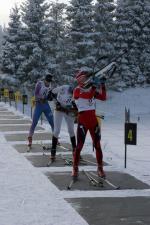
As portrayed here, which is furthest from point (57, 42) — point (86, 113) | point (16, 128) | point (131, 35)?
point (86, 113)

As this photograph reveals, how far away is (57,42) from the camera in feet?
185

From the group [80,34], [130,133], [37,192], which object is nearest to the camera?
[37,192]

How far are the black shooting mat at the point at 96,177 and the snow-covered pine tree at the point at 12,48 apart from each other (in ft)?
140

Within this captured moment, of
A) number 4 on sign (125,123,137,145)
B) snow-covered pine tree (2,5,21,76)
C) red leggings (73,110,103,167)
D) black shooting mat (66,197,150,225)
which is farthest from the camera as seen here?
snow-covered pine tree (2,5,21,76)

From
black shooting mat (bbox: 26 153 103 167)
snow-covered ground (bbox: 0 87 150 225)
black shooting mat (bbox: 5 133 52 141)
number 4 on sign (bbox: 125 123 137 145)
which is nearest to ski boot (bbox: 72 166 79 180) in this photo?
snow-covered ground (bbox: 0 87 150 225)

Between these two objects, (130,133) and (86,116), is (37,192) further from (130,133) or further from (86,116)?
(130,133)

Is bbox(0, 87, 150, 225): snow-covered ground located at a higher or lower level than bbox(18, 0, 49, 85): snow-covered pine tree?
lower

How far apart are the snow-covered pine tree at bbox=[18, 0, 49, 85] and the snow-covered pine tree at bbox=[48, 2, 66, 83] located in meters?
0.88

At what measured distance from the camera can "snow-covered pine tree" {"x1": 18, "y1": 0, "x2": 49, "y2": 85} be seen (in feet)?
166

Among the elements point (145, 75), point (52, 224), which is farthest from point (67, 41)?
point (52, 224)

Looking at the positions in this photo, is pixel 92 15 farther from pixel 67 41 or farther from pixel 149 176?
pixel 149 176

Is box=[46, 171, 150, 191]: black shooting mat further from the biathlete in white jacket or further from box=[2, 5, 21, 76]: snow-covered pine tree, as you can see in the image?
box=[2, 5, 21, 76]: snow-covered pine tree

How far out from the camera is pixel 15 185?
8820 millimetres

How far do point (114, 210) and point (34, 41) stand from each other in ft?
150
